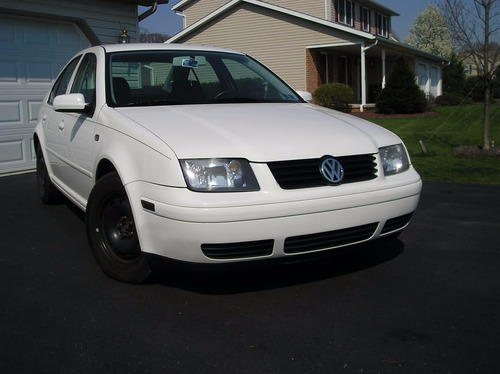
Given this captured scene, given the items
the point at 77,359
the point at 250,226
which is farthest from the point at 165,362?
the point at 250,226

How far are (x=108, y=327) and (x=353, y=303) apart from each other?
1.41m

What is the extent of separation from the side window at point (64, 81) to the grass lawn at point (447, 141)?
494cm

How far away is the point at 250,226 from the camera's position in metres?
2.97

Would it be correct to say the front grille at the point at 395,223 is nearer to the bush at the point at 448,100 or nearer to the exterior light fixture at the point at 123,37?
the exterior light fixture at the point at 123,37

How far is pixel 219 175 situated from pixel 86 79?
229 centimetres

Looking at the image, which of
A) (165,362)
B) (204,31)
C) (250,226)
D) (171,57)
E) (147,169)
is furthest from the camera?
(204,31)

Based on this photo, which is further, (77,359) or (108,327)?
(108,327)

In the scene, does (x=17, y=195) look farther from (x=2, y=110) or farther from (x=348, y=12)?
(x=348, y=12)

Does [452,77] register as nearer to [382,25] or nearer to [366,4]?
[382,25]

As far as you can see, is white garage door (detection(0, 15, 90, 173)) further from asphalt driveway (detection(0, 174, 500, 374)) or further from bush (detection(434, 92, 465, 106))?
bush (detection(434, 92, 465, 106))

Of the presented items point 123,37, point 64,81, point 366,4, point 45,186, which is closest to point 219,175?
point 64,81

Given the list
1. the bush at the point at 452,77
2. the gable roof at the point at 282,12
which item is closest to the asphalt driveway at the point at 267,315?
the gable roof at the point at 282,12

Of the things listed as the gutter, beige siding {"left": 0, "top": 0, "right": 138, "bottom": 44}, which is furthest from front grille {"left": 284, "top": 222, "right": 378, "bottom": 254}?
the gutter

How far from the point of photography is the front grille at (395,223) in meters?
3.50
